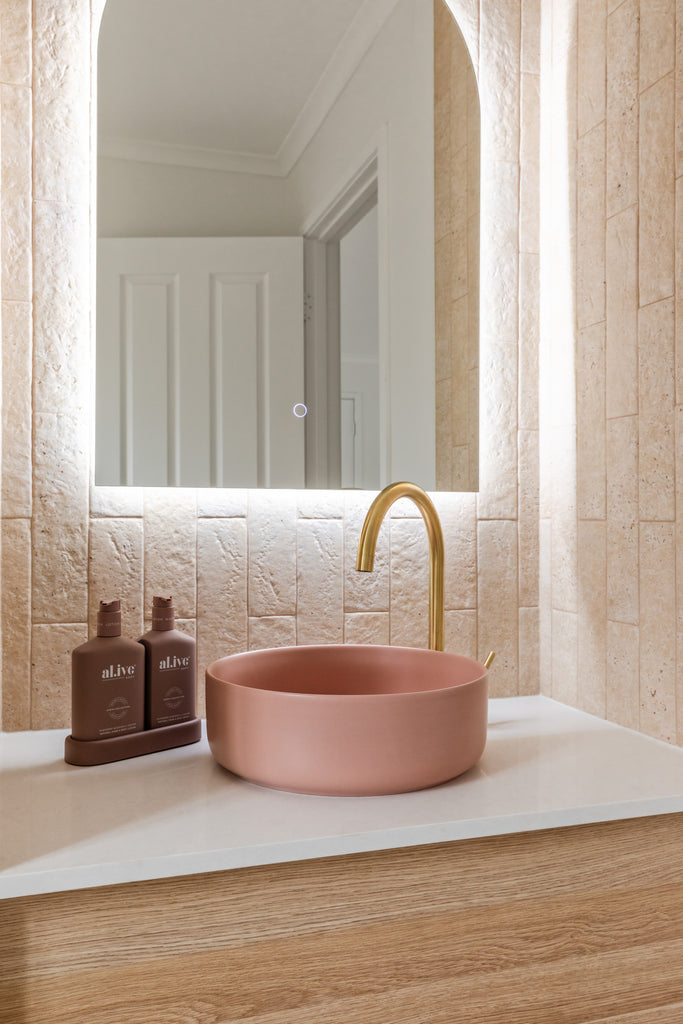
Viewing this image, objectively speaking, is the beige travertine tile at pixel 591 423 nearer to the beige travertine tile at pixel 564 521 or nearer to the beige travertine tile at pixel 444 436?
the beige travertine tile at pixel 564 521

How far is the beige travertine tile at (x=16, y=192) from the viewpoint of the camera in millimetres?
1088

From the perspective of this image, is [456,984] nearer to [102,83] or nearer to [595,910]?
[595,910]

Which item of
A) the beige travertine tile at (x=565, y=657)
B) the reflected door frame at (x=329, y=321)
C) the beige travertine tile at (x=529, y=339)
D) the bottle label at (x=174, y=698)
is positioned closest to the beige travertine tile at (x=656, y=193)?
the beige travertine tile at (x=529, y=339)

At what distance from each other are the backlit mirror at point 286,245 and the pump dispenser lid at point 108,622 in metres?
0.24

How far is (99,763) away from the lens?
946 mm

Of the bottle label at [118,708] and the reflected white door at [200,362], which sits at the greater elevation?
the reflected white door at [200,362]

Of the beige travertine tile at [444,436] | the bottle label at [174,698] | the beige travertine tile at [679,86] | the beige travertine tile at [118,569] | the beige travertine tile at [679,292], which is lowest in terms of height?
the bottle label at [174,698]

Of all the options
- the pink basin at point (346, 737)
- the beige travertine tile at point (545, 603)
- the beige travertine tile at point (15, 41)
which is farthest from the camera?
the beige travertine tile at point (545, 603)

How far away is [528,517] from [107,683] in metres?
0.74

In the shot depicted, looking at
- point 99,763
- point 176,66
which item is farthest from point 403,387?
point 99,763

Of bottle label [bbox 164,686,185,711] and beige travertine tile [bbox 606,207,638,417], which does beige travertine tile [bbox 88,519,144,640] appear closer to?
bottle label [bbox 164,686,185,711]

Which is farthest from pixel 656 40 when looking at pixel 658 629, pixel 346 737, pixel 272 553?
pixel 346 737

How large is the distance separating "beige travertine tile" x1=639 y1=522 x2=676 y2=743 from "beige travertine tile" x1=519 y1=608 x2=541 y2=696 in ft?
0.84

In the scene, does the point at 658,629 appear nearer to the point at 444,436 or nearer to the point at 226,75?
the point at 444,436
